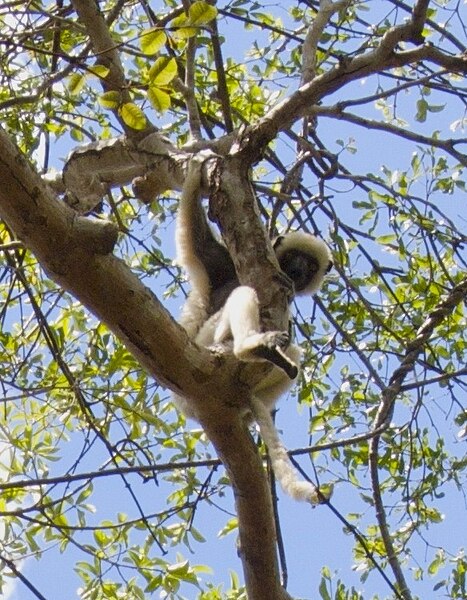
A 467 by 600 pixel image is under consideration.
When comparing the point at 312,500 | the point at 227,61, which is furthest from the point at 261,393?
the point at 227,61

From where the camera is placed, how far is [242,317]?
11.6 ft

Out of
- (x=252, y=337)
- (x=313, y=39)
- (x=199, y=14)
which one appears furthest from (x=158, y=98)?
(x=313, y=39)

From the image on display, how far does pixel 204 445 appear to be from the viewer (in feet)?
18.7

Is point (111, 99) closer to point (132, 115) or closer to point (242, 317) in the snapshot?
point (132, 115)

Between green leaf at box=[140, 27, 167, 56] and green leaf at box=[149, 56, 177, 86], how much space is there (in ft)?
0.20

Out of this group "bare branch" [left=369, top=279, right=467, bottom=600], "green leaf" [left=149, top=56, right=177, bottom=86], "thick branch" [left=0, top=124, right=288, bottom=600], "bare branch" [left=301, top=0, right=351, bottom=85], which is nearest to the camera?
"thick branch" [left=0, top=124, right=288, bottom=600]

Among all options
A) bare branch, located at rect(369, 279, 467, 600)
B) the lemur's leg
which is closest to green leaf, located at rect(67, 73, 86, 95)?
the lemur's leg

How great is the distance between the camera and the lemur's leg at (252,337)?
10.9 ft

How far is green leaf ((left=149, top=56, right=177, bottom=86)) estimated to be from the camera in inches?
121

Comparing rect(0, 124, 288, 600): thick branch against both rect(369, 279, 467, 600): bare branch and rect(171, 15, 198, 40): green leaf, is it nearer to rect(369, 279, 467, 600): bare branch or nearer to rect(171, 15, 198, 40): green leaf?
rect(171, 15, 198, 40): green leaf

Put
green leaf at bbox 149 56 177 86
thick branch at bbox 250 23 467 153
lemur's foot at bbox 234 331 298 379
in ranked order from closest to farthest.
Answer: green leaf at bbox 149 56 177 86 < lemur's foot at bbox 234 331 298 379 < thick branch at bbox 250 23 467 153

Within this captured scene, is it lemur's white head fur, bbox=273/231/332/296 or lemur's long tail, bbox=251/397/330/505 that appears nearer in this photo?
lemur's long tail, bbox=251/397/330/505

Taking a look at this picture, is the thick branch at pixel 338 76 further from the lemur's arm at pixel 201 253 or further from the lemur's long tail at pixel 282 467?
the lemur's long tail at pixel 282 467

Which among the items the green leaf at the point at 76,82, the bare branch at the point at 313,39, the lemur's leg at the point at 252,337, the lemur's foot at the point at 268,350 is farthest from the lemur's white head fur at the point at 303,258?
the green leaf at the point at 76,82
